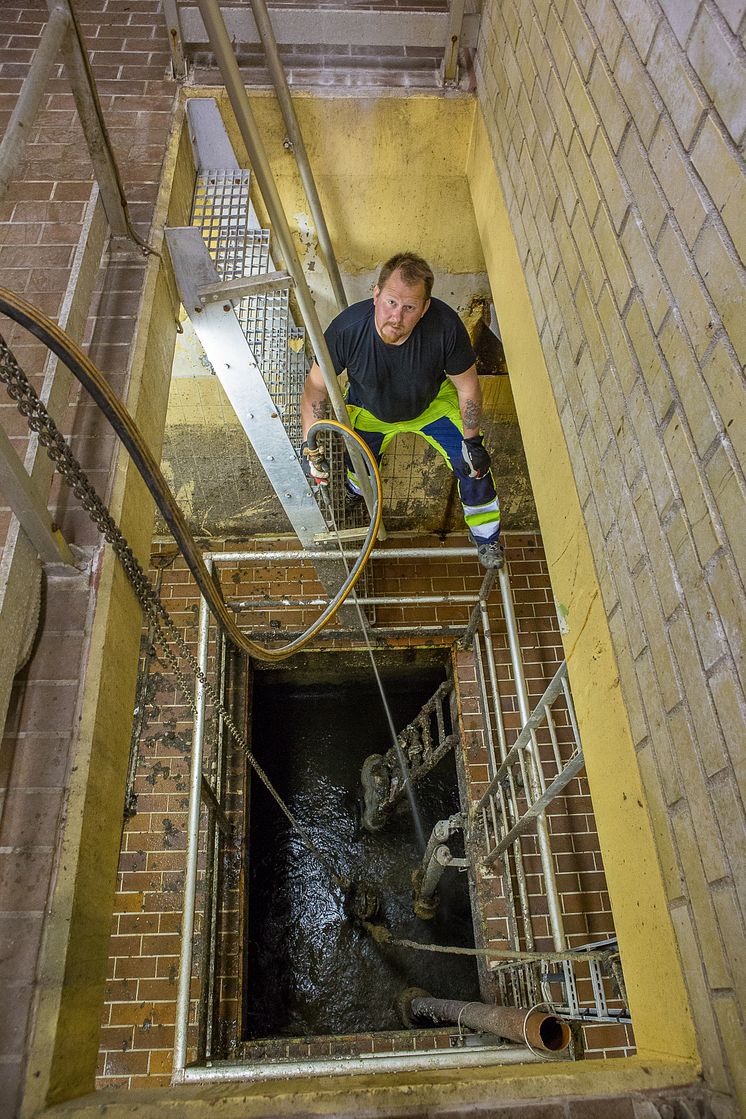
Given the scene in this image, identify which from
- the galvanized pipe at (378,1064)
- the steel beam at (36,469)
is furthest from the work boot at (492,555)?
the steel beam at (36,469)

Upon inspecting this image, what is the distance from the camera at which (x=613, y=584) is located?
1844mm

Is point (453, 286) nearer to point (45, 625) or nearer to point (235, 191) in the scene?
point (235, 191)

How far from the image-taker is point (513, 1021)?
94.8 inches

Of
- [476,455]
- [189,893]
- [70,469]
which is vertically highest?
[476,455]

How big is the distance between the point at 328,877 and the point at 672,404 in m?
5.28

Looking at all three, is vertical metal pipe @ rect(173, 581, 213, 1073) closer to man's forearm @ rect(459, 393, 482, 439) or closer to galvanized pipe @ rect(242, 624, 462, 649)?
galvanized pipe @ rect(242, 624, 462, 649)

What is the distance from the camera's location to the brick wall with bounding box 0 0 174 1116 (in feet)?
5.20

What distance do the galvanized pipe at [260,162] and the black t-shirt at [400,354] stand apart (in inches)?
17.4

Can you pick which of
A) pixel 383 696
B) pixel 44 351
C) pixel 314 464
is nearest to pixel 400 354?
pixel 314 464

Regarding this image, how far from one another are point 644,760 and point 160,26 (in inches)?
168

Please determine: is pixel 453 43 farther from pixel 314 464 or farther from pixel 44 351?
pixel 44 351

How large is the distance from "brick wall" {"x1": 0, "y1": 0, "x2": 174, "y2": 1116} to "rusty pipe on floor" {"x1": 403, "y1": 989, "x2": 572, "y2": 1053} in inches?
53.0

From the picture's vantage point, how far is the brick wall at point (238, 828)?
4.10 metres

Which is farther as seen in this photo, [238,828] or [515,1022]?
[238,828]
